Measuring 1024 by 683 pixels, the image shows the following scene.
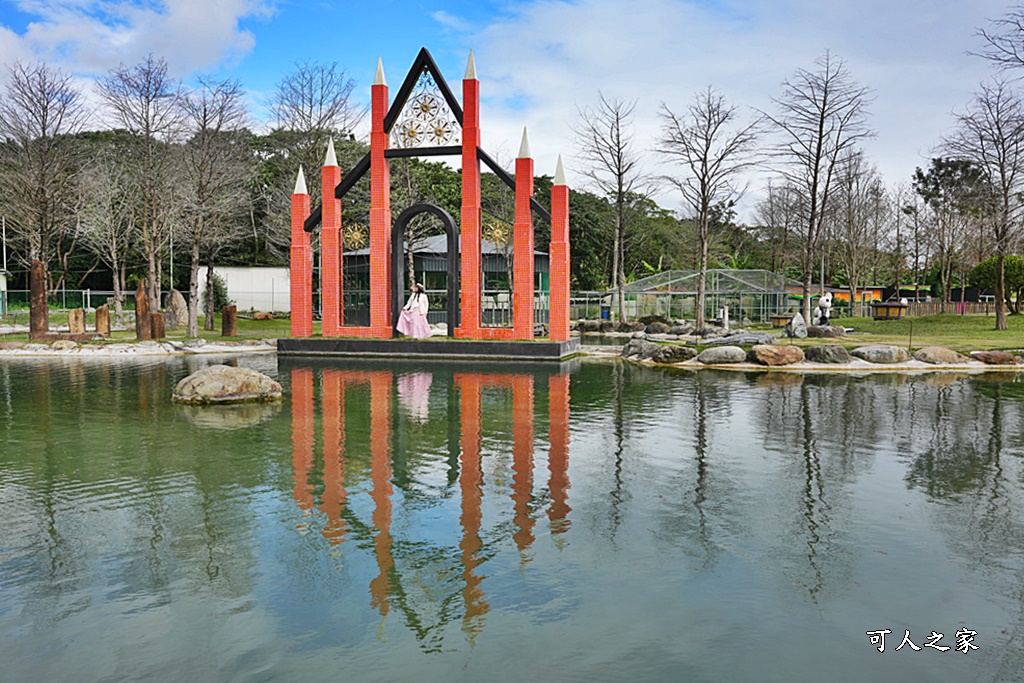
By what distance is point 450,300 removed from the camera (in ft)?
84.1

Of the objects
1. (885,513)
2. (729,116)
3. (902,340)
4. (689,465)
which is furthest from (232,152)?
(885,513)

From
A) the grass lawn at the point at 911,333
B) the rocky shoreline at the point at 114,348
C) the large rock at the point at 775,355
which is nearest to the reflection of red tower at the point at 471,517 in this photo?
the large rock at the point at 775,355

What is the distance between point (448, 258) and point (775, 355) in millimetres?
10188

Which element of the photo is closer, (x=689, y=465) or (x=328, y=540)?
(x=328, y=540)

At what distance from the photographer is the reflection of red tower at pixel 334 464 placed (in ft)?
23.1

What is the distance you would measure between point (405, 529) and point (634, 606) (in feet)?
7.87

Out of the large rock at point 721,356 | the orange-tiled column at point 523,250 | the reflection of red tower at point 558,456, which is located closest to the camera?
the reflection of red tower at point 558,456

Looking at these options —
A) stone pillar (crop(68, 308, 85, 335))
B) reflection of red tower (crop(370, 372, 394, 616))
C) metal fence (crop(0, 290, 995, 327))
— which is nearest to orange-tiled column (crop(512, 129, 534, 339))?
reflection of red tower (crop(370, 372, 394, 616))

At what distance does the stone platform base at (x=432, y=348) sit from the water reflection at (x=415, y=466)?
5.83m

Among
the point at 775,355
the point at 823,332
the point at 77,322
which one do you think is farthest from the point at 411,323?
the point at 823,332

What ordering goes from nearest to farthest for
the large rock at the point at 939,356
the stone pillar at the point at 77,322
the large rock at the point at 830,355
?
the large rock at the point at 939,356
the large rock at the point at 830,355
the stone pillar at the point at 77,322

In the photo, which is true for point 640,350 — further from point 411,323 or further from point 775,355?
point 411,323

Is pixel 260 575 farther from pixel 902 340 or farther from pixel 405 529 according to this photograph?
pixel 902 340

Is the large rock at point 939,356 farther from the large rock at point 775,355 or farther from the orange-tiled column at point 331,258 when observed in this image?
the orange-tiled column at point 331,258
